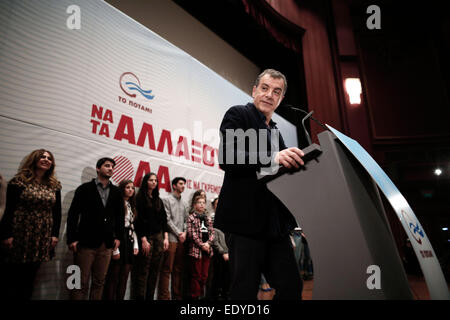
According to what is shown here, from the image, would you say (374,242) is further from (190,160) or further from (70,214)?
(190,160)

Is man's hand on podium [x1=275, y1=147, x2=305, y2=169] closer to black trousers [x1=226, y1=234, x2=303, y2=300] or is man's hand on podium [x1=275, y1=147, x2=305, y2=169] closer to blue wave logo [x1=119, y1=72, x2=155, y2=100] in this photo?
black trousers [x1=226, y1=234, x2=303, y2=300]

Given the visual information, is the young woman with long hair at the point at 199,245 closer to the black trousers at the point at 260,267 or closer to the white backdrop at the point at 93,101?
the white backdrop at the point at 93,101

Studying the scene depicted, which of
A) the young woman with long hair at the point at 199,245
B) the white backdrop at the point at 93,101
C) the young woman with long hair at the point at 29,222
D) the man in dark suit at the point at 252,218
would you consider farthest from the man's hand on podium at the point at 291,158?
the young woman with long hair at the point at 199,245

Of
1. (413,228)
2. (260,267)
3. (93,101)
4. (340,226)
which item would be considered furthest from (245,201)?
(93,101)

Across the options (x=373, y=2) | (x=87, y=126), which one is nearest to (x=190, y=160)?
(x=87, y=126)

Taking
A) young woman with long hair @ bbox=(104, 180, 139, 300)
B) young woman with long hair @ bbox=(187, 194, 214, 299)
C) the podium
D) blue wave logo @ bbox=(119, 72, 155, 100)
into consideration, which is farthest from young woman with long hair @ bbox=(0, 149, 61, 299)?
the podium

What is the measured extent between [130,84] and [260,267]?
3.28 metres

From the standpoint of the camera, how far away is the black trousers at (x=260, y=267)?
2.89ft

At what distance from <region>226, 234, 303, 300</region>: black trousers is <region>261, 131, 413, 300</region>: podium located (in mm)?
205

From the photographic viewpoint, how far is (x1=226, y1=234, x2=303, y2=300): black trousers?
0.88 m

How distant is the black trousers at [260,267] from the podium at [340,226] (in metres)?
0.21

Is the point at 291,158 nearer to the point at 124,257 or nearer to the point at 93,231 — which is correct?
the point at 93,231

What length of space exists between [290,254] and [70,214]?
2.35 metres

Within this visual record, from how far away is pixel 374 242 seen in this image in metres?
0.72
